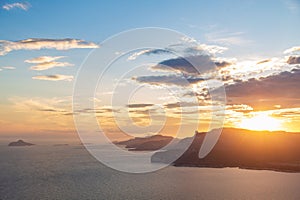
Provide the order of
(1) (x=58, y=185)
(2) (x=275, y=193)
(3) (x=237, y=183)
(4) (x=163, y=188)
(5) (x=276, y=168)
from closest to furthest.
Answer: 1. (2) (x=275, y=193)
2. (4) (x=163, y=188)
3. (1) (x=58, y=185)
4. (3) (x=237, y=183)
5. (5) (x=276, y=168)

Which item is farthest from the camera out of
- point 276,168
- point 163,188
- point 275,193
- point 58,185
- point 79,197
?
point 276,168

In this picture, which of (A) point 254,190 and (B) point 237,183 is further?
(B) point 237,183

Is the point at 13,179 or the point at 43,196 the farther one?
the point at 13,179

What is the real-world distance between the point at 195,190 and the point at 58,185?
5196cm

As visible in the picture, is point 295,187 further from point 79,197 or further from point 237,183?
point 79,197

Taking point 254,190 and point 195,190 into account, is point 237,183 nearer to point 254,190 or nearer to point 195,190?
point 254,190

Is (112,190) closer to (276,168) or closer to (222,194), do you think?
(222,194)

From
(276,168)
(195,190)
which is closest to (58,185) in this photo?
(195,190)

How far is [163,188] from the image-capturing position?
110312mm

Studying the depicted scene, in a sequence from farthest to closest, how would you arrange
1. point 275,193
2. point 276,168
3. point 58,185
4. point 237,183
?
point 276,168, point 237,183, point 58,185, point 275,193

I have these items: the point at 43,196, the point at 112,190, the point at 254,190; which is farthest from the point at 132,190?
the point at 254,190

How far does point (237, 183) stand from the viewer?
126062 mm

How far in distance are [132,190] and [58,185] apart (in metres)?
31.5

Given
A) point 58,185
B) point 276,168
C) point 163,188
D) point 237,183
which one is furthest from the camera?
point 276,168
